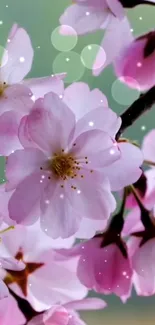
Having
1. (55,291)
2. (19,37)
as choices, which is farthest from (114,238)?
(19,37)

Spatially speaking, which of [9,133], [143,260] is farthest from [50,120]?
[143,260]

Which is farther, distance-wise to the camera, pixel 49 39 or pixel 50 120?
pixel 49 39

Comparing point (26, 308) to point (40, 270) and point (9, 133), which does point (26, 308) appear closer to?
point (40, 270)

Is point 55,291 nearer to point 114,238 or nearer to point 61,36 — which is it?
point 114,238

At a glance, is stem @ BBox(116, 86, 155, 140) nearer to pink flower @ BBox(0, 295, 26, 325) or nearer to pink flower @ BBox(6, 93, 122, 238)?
pink flower @ BBox(6, 93, 122, 238)

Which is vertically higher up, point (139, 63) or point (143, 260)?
point (139, 63)
